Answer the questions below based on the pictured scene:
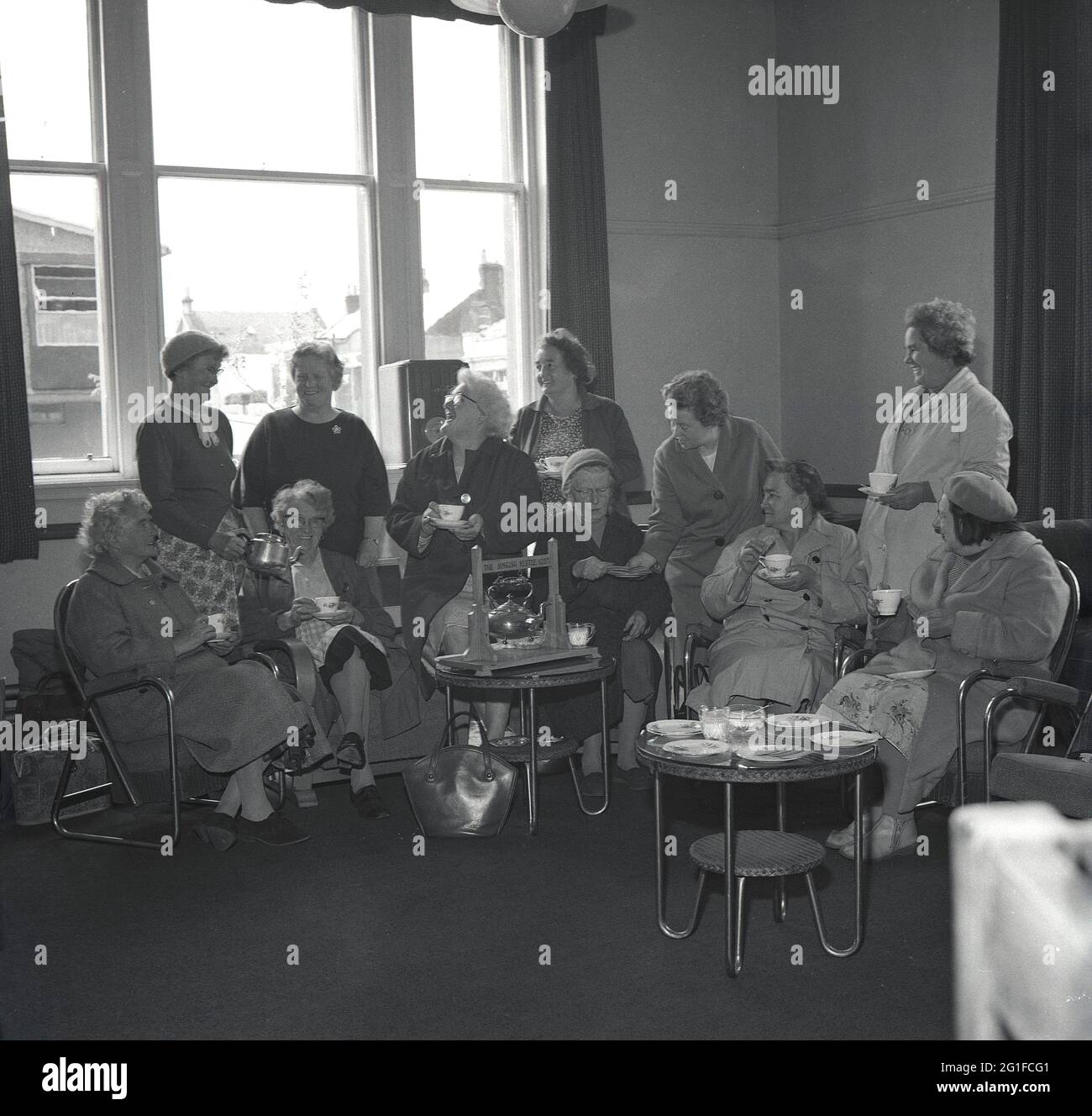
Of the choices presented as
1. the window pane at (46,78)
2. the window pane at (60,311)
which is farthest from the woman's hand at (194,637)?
the window pane at (46,78)

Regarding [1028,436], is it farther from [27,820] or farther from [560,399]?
[27,820]

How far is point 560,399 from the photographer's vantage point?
5.52m

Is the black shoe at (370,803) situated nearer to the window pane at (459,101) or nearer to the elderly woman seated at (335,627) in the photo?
the elderly woman seated at (335,627)

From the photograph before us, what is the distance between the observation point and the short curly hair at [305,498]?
4.88 meters

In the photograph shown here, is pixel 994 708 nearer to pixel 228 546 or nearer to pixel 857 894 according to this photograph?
pixel 857 894

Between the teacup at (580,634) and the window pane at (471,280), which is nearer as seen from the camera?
the teacup at (580,634)

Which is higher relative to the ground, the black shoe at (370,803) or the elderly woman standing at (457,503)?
the elderly woman standing at (457,503)

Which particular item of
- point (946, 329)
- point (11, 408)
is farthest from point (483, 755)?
point (11, 408)

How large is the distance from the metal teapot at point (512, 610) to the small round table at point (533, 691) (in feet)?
0.78

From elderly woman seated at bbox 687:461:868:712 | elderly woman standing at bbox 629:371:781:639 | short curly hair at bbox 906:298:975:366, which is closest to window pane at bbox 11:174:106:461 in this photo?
elderly woman standing at bbox 629:371:781:639

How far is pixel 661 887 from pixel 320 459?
2.49m

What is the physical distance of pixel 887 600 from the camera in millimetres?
4125

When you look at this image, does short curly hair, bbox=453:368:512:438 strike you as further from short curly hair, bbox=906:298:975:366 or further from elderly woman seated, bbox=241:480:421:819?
short curly hair, bbox=906:298:975:366
